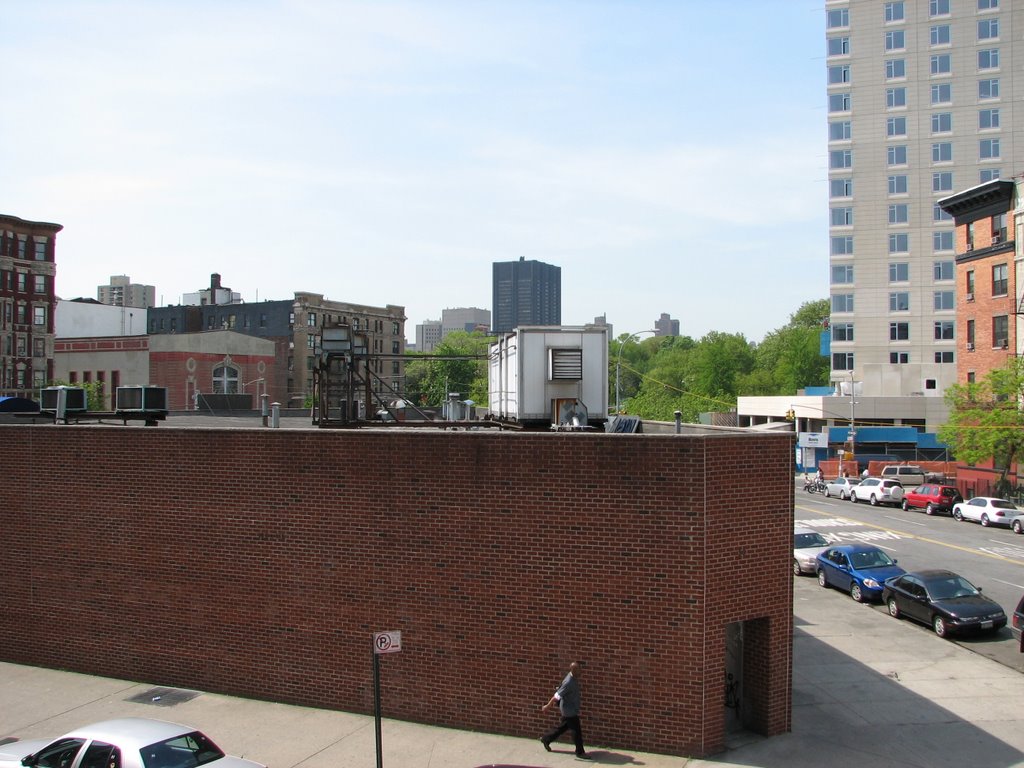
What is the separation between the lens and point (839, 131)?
240 ft

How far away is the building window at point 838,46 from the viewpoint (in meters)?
72.6

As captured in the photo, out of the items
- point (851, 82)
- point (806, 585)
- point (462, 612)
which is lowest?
point (806, 585)

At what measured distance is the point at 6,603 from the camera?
56.6 ft

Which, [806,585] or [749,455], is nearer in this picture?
[749,455]

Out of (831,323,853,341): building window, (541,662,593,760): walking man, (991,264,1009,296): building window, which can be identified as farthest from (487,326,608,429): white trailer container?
(831,323,853,341): building window

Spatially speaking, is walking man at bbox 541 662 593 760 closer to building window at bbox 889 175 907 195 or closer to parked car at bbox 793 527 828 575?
parked car at bbox 793 527 828 575

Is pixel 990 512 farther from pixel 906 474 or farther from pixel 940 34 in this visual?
pixel 940 34

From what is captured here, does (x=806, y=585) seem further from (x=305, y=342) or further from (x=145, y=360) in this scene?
(x=305, y=342)

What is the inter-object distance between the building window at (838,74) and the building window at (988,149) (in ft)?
38.7

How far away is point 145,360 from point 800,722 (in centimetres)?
5079

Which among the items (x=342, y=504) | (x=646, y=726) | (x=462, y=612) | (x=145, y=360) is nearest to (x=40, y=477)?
(x=342, y=504)

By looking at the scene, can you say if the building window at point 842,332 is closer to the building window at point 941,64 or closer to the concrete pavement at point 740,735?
the building window at point 941,64

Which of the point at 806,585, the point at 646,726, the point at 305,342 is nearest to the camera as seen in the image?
the point at 646,726

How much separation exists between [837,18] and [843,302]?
2382cm
